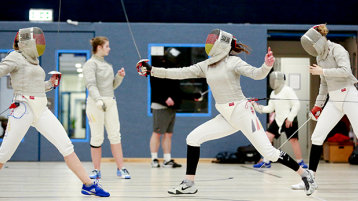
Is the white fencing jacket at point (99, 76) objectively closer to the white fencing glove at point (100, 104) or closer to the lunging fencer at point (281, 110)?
the white fencing glove at point (100, 104)

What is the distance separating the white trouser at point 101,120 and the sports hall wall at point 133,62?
260 centimetres

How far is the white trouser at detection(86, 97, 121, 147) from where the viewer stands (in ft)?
15.4

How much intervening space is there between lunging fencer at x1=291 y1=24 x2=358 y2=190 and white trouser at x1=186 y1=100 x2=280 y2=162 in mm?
666

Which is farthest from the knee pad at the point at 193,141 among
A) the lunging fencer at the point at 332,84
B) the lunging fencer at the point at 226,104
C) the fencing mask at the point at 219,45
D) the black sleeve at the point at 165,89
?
the black sleeve at the point at 165,89

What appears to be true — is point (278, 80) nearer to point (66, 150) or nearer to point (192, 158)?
point (192, 158)

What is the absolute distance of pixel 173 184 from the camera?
4426mm

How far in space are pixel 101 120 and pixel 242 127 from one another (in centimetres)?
165

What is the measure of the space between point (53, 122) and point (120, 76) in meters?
1.55

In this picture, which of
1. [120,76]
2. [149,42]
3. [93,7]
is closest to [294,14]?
[149,42]

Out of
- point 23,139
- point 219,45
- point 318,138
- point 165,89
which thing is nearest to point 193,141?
point 219,45

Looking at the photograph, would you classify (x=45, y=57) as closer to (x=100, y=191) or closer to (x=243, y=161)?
(x=243, y=161)

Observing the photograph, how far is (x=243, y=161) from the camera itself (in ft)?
23.2

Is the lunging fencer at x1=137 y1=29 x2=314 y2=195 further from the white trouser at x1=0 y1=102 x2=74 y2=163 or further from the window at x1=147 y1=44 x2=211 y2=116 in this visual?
the window at x1=147 y1=44 x2=211 y2=116

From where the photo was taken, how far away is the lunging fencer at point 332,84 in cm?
385
